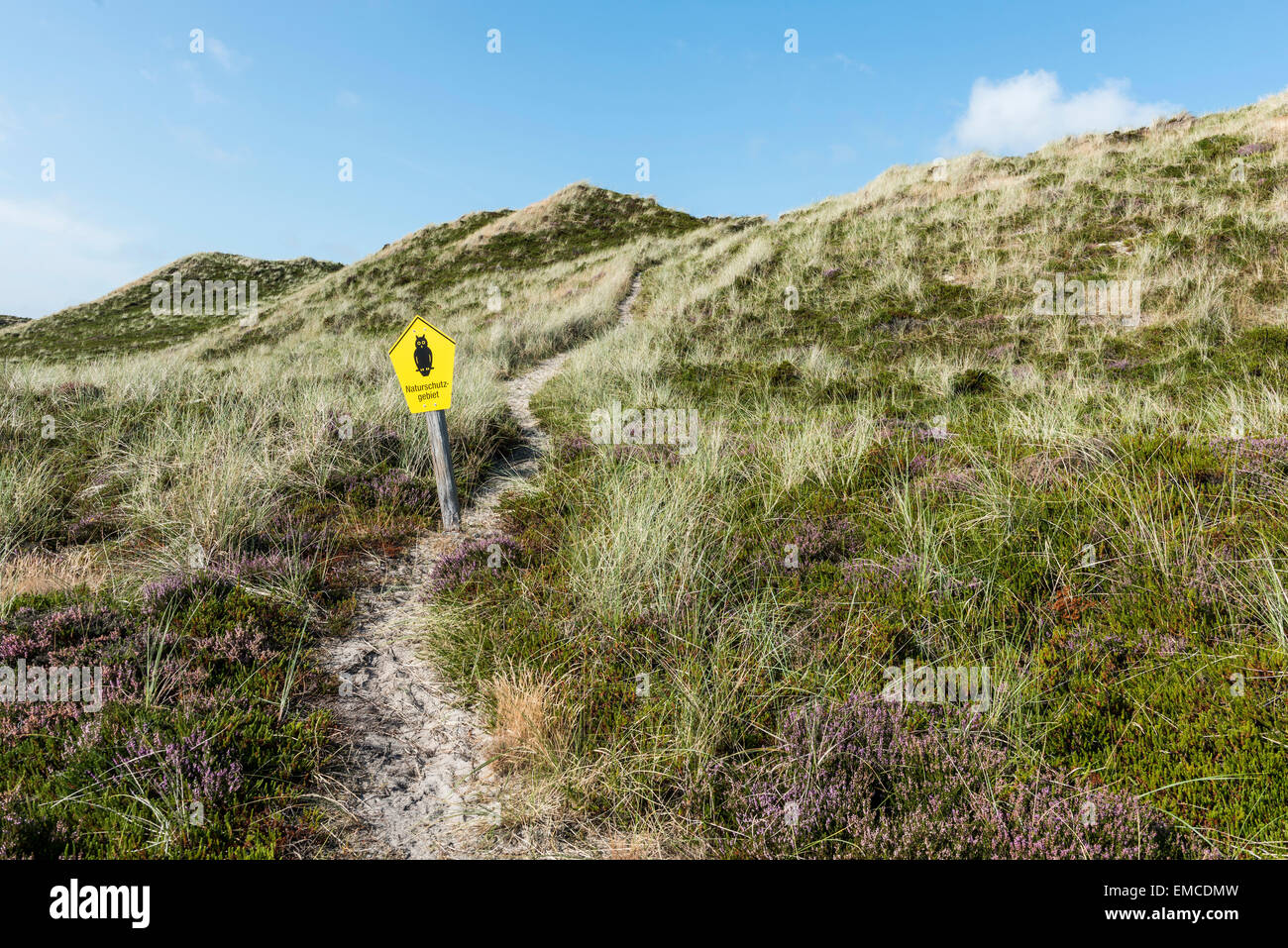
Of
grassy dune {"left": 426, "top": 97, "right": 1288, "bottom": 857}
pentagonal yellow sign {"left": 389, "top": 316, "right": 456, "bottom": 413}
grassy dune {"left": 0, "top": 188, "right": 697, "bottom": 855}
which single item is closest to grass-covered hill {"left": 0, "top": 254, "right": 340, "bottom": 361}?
grassy dune {"left": 0, "top": 188, "right": 697, "bottom": 855}

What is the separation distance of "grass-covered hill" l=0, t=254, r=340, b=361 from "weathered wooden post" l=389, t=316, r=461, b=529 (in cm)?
3593

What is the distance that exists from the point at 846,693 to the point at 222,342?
32.8 m

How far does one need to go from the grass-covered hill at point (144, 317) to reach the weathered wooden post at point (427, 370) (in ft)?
118

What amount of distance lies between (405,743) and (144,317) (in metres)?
53.3

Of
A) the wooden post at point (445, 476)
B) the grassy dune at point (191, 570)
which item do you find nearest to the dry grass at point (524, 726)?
the grassy dune at point (191, 570)

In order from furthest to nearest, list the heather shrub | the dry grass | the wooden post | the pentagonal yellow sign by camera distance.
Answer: the wooden post, the pentagonal yellow sign, the dry grass, the heather shrub

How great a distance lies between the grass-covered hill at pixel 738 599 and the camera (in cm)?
246

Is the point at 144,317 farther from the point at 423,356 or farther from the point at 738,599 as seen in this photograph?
the point at 738,599

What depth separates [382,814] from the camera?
8.86 feet

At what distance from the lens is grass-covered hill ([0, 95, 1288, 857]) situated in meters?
2.46

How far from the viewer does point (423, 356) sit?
5520 millimetres

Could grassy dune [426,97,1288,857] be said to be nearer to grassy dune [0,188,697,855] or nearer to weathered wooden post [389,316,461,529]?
grassy dune [0,188,697,855]

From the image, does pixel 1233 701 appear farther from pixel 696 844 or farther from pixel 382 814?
pixel 382 814

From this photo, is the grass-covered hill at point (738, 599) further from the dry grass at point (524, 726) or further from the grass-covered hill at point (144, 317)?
the grass-covered hill at point (144, 317)
